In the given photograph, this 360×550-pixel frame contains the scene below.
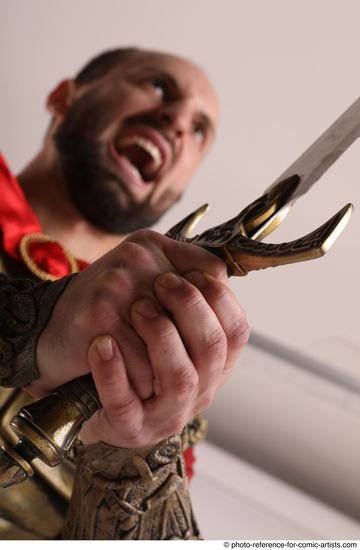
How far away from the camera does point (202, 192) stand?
3.84 feet

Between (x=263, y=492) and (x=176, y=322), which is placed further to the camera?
(x=263, y=492)

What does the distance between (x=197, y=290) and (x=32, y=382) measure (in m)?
0.12

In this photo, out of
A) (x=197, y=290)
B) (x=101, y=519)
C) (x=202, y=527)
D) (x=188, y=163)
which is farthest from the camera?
(x=202, y=527)

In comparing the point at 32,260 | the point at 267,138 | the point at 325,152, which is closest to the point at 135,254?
the point at 325,152

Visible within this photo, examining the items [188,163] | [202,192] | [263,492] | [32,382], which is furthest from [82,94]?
[263,492]

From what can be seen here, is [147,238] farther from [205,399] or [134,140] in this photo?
[134,140]

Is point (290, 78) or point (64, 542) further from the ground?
point (290, 78)

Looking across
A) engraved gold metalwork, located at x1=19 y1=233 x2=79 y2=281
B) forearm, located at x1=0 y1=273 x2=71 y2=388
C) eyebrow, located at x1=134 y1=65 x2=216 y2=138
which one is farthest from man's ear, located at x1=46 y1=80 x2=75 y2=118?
forearm, located at x1=0 y1=273 x2=71 y2=388

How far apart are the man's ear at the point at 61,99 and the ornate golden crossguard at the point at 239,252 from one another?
0.66 metres

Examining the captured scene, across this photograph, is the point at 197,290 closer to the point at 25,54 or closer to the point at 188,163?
the point at 188,163

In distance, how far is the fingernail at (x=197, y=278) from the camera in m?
0.35

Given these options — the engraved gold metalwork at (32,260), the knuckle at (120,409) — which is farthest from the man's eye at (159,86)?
the knuckle at (120,409)

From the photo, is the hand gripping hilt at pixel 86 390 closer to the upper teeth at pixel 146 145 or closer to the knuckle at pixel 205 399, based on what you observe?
the knuckle at pixel 205 399

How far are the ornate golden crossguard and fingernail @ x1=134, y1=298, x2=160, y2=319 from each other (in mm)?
51
